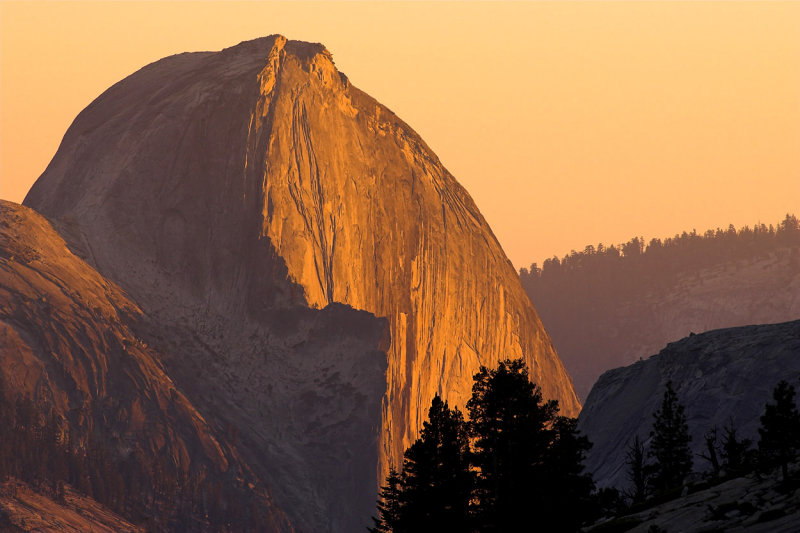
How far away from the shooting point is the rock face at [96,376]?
6919 inches

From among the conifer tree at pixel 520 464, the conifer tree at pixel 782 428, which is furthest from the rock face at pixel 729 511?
the conifer tree at pixel 520 464

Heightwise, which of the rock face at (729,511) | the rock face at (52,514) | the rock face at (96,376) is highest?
the rock face at (96,376)

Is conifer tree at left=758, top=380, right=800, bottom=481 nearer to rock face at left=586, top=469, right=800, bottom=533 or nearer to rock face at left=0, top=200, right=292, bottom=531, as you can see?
rock face at left=586, top=469, right=800, bottom=533

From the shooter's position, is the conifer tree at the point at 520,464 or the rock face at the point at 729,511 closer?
the rock face at the point at 729,511

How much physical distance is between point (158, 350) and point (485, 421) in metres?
136

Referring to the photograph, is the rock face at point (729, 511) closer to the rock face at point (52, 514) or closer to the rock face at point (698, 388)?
the rock face at point (698, 388)

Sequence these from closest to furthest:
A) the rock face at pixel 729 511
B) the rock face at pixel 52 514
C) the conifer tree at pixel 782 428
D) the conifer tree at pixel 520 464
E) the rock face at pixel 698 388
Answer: the rock face at pixel 729 511, the conifer tree at pixel 782 428, the conifer tree at pixel 520 464, the rock face at pixel 698 388, the rock face at pixel 52 514

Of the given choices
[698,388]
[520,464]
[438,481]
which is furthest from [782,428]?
[698,388]

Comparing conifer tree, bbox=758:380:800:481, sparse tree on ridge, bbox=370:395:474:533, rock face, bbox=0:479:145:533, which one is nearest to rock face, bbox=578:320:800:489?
conifer tree, bbox=758:380:800:481

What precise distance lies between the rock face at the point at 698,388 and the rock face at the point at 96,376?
54069 millimetres

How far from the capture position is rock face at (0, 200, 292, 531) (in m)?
176

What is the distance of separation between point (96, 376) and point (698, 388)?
86.0 m

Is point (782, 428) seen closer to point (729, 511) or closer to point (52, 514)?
point (729, 511)

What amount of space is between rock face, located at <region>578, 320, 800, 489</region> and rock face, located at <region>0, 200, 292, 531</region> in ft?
177
